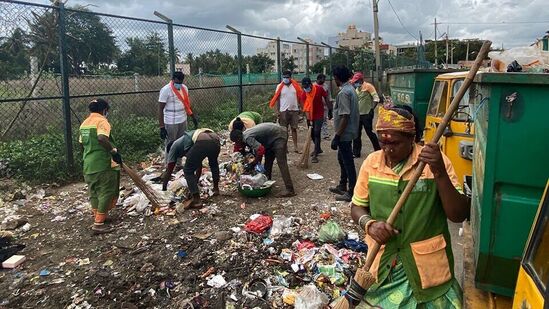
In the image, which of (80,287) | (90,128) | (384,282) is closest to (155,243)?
(80,287)

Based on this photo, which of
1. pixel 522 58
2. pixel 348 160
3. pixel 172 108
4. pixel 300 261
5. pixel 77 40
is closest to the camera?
pixel 522 58

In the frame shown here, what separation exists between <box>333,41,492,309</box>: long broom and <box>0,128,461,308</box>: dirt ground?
59.1 inches

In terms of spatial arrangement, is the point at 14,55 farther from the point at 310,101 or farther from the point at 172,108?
the point at 310,101

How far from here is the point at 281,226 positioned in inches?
188

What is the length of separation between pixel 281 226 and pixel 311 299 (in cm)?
154

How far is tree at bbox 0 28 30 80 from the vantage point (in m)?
5.88

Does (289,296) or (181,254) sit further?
(181,254)

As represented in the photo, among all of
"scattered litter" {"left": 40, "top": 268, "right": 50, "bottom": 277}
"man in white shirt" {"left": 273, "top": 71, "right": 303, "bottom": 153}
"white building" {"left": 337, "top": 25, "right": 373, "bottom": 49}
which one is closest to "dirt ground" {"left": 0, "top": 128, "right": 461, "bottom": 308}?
"scattered litter" {"left": 40, "top": 268, "right": 50, "bottom": 277}

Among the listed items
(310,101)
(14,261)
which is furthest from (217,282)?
(310,101)

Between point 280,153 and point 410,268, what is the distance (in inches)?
165

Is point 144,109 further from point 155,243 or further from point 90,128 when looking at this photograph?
point 155,243

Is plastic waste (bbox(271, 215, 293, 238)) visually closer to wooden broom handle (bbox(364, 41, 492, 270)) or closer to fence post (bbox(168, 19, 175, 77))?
wooden broom handle (bbox(364, 41, 492, 270))

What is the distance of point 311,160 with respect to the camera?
8328mm

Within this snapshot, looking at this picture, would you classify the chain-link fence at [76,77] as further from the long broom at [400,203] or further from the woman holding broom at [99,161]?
the long broom at [400,203]
